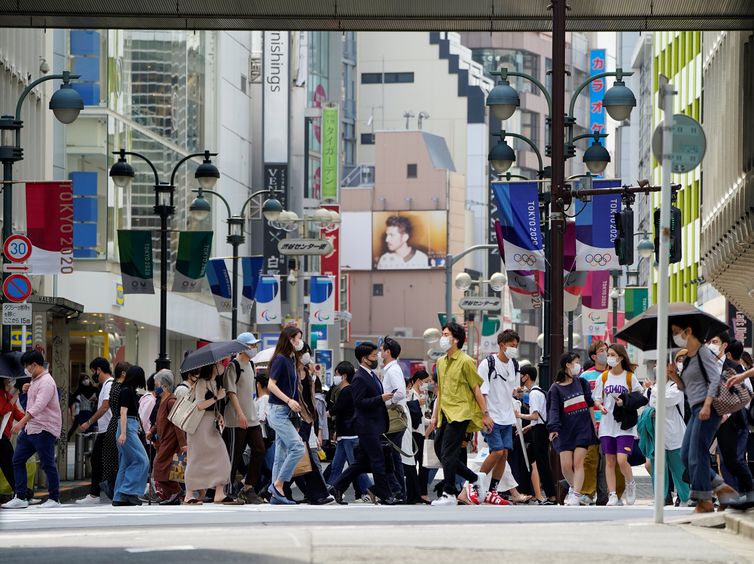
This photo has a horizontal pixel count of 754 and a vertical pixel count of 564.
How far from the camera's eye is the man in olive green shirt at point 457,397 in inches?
746

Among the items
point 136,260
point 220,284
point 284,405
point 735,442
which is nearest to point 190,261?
point 136,260

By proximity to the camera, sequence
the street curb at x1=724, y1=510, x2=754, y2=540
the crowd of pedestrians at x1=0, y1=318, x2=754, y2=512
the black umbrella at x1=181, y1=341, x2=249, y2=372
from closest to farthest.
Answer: the street curb at x1=724, y1=510, x2=754, y2=540, the black umbrella at x1=181, y1=341, x2=249, y2=372, the crowd of pedestrians at x1=0, y1=318, x2=754, y2=512

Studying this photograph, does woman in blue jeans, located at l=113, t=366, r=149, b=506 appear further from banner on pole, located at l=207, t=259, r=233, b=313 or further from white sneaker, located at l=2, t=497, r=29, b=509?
banner on pole, located at l=207, t=259, r=233, b=313

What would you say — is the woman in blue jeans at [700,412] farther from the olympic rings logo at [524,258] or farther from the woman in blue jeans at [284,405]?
the olympic rings logo at [524,258]

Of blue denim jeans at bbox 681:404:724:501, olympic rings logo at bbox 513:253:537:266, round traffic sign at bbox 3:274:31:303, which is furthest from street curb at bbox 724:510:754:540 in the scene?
round traffic sign at bbox 3:274:31:303

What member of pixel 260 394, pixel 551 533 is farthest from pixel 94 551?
pixel 260 394

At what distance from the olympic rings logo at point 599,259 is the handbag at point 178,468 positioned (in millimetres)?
10031

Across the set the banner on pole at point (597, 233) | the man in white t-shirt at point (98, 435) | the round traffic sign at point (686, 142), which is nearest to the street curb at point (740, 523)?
the round traffic sign at point (686, 142)

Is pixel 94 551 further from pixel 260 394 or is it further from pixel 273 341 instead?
pixel 273 341

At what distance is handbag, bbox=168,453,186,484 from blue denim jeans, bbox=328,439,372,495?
1846mm

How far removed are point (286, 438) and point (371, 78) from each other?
12269 centimetres

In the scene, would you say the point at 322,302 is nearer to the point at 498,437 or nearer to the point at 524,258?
the point at 524,258

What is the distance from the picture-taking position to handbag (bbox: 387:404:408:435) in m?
21.0

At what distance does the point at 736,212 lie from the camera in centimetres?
→ 3203
